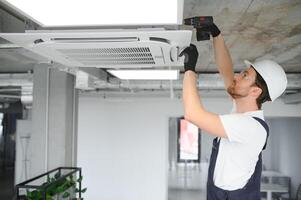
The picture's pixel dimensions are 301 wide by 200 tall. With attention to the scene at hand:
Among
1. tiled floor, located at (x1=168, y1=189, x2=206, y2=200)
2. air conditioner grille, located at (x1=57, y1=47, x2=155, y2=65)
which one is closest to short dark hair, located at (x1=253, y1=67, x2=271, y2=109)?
air conditioner grille, located at (x1=57, y1=47, x2=155, y2=65)

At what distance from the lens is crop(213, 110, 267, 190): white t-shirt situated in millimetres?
1323

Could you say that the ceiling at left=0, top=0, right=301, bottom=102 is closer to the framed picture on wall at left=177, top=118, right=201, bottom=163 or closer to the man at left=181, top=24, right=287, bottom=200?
the man at left=181, top=24, right=287, bottom=200

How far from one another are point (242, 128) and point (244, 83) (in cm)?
26

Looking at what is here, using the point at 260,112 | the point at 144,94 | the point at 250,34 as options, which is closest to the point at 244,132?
the point at 260,112

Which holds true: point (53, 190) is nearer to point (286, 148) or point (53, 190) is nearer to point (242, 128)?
point (242, 128)

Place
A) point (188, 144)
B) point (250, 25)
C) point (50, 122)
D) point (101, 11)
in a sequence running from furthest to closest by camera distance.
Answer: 1. point (188, 144)
2. point (50, 122)
3. point (250, 25)
4. point (101, 11)

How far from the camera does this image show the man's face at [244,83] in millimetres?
1472

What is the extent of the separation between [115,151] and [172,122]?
4.19 meters

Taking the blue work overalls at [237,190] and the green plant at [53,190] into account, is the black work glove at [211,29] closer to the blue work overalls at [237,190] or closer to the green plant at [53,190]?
the blue work overalls at [237,190]

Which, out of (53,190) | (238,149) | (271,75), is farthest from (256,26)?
(53,190)

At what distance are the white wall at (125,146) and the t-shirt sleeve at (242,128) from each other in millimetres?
4708

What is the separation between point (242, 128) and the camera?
1.33 m

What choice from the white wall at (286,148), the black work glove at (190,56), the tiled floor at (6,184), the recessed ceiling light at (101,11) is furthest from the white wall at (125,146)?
the recessed ceiling light at (101,11)

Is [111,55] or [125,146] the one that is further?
[125,146]
